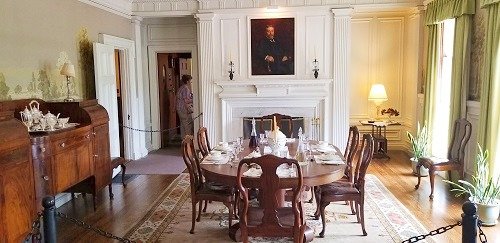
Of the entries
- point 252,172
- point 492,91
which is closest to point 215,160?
point 252,172

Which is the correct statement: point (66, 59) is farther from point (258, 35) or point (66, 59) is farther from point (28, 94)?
point (258, 35)

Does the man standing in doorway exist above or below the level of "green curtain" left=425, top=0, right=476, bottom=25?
below

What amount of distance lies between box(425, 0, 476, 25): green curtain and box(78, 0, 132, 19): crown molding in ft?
17.1

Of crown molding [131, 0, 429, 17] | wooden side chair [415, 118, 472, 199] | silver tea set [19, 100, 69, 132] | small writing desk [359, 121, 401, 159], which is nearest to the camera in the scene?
silver tea set [19, 100, 69, 132]

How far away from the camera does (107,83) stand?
6.21 metres

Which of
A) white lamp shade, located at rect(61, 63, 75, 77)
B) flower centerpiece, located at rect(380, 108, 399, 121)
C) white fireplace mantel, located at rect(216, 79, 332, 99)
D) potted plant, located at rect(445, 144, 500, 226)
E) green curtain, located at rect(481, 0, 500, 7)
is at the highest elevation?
green curtain, located at rect(481, 0, 500, 7)

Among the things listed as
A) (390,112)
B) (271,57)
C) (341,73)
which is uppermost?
(271,57)

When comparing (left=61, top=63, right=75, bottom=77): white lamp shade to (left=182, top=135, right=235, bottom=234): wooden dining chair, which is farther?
(left=61, top=63, right=75, bottom=77): white lamp shade

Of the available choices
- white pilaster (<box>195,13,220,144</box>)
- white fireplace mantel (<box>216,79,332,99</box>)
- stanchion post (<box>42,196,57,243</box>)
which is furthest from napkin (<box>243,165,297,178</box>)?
white pilaster (<box>195,13,220,144</box>)

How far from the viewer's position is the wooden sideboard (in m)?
3.21

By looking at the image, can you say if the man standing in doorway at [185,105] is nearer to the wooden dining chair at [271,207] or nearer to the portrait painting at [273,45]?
the portrait painting at [273,45]

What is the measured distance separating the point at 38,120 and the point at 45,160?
532 millimetres

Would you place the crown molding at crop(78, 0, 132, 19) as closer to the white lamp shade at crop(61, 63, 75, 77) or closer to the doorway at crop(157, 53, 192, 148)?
the white lamp shade at crop(61, 63, 75, 77)

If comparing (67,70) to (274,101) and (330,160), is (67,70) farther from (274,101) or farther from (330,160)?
(274,101)
